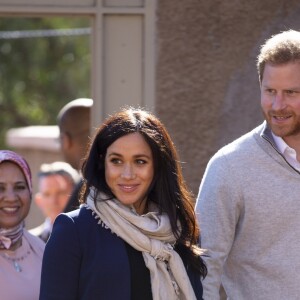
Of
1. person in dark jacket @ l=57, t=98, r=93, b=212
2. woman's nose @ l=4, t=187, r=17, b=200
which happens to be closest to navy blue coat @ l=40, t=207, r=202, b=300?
woman's nose @ l=4, t=187, r=17, b=200

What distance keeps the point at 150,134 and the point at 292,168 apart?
0.74m

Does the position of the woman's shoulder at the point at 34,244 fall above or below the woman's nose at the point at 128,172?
below

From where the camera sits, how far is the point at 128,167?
412cm

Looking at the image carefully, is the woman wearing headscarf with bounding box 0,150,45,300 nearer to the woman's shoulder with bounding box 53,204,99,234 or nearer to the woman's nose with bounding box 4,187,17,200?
the woman's nose with bounding box 4,187,17,200

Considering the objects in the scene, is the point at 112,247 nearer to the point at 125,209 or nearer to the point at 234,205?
the point at 125,209

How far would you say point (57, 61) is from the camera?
20359 millimetres

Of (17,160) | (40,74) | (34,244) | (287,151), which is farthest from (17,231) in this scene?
(40,74)

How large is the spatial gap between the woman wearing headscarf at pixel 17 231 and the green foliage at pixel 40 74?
574 inches

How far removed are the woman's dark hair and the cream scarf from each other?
0.06 meters

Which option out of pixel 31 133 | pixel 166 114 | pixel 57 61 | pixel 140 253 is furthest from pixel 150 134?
pixel 57 61

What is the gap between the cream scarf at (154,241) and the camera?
4.05 meters

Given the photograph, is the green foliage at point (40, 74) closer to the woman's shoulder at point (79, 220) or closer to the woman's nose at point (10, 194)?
the woman's nose at point (10, 194)

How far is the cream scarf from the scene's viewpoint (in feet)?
13.3

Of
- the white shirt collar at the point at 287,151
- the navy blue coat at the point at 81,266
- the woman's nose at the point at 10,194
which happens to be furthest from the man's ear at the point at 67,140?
the navy blue coat at the point at 81,266
